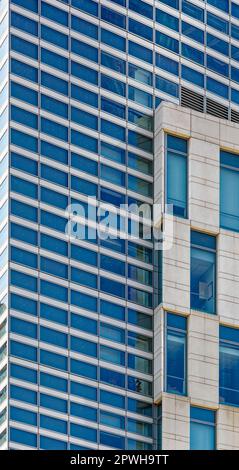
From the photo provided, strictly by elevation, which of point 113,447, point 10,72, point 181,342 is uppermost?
point 10,72

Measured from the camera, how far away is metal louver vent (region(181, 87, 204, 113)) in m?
93.6

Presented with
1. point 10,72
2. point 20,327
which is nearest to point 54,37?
point 10,72

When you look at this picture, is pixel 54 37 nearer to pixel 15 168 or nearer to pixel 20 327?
pixel 15 168

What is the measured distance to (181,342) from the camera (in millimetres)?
86688

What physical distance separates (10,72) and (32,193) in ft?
20.1

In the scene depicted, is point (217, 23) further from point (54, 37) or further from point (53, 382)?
point (53, 382)

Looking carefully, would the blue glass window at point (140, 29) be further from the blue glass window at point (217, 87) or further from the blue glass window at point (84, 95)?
the blue glass window at point (84, 95)

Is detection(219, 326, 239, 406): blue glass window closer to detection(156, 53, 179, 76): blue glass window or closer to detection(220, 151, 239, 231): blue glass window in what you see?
detection(220, 151, 239, 231): blue glass window

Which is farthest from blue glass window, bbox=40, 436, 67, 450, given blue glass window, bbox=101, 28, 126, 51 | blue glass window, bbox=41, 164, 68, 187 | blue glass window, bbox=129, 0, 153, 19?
blue glass window, bbox=129, 0, 153, 19

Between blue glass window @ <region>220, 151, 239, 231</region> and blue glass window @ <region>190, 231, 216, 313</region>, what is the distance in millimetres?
1867

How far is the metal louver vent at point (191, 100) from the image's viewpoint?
93625 mm

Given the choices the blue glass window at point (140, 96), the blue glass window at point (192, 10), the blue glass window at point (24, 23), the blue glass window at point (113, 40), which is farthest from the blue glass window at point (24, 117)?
the blue glass window at point (192, 10)

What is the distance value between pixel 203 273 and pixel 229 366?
4.90m

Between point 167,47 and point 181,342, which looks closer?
point 181,342
